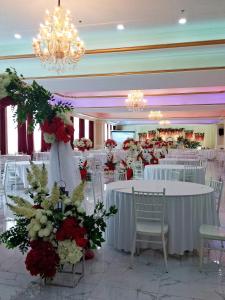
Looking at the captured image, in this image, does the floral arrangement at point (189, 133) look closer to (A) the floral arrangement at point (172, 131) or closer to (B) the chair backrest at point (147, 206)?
(A) the floral arrangement at point (172, 131)

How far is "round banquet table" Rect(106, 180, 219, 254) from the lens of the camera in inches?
148

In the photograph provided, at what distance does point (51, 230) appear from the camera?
285cm

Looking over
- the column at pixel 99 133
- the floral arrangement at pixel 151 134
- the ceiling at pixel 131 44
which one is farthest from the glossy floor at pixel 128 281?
the floral arrangement at pixel 151 134

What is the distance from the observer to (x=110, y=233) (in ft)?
13.7

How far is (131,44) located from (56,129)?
3924mm

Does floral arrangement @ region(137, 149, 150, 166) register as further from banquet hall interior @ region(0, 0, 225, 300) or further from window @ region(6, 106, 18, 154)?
window @ region(6, 106, 18, 154)

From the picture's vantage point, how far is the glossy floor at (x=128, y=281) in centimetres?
297

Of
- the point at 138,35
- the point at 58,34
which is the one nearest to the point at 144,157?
the point at 138,35

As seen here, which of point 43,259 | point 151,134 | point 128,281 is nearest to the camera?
point 43,259

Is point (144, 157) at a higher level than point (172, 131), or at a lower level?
lower

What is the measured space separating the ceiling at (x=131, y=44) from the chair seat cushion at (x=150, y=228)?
3.53m

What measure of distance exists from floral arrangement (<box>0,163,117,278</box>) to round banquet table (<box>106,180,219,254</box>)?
2.96 feet

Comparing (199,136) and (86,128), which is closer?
(86,128)

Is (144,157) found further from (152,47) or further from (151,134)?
(151,134)
